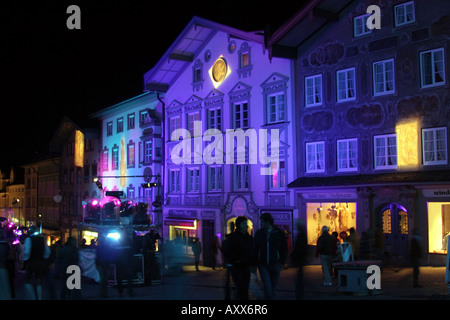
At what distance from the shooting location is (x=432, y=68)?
22359mm

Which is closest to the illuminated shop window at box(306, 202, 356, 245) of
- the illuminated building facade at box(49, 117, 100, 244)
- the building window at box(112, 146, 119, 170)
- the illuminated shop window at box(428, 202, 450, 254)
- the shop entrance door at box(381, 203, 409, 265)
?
the shop entrance door at box(381, 203, 409, 265)

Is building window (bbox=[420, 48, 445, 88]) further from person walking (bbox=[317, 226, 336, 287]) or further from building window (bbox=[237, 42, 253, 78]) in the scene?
building window (bbox=[237, 42, 253, 78])

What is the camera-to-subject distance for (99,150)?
49500 mm

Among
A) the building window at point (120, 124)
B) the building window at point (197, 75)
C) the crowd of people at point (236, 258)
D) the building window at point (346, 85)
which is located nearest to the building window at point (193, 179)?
the building window at point (197, 75)

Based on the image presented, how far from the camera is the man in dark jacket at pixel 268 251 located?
11.4 metres

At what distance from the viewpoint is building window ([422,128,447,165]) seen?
21812 millimetres

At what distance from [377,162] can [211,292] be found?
11.6m

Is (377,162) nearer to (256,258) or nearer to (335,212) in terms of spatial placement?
(335,212)

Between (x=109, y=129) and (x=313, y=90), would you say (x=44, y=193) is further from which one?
(x=313, y=90)

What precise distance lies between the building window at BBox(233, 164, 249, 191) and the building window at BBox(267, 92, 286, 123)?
3.17 m

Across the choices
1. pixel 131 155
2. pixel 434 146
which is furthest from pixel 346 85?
pixel 131 155

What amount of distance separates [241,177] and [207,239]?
4.95m
